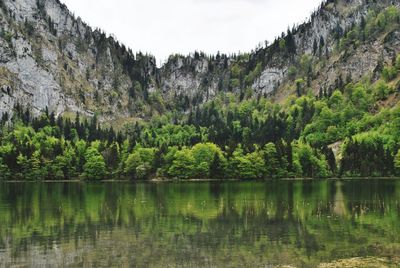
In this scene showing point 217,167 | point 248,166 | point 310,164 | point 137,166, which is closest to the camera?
point 248,166

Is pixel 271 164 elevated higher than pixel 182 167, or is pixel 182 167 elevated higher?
pixel 271 164

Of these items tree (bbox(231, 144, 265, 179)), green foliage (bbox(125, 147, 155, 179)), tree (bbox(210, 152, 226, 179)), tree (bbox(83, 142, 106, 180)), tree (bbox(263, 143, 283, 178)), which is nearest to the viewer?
tree (bbox(231, 144, 265, 179))

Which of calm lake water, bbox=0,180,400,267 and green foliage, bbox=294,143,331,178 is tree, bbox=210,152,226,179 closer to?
green foliage, bbox=294,143,331,178

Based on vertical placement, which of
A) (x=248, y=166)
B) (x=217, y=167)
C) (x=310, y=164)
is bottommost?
(x=217, y=167)

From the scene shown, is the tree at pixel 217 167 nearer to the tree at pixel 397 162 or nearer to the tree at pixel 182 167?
the tree at pixel 182 167

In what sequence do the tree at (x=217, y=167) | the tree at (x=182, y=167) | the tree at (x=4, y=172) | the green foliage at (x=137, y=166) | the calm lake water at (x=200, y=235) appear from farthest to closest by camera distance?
the tree at (x=4, y=172) → the green foliage at (x=137, y=166) → the tree at (x=182, y=167) → the tree at (x=217, y=167) → the calm lake water at (x=200, y=235)

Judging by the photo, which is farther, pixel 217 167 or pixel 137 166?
pixel 137 166

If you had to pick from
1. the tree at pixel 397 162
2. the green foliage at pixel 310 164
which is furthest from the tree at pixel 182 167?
the tree at pixel 397 162

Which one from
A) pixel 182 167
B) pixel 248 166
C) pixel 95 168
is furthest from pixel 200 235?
pixel 95 168

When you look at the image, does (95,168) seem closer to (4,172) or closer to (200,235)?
(4,172)

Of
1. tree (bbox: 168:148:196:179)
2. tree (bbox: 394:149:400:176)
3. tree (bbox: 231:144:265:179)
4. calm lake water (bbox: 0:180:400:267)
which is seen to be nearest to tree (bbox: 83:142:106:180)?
tree (bbox: 168:148:196:179)

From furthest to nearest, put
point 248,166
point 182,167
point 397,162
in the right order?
1. point 182,167
2. point 248,166
3. point 397,162

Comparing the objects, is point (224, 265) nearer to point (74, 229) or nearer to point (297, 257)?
point (297, 257)

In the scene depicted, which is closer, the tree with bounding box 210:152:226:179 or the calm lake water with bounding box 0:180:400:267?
the calm lake water with bounding box 0:180:400:267
